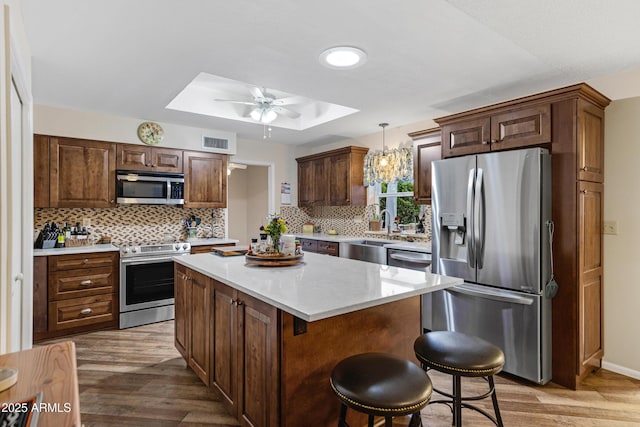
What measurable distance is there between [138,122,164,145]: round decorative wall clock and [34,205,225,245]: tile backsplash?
87 centimetres

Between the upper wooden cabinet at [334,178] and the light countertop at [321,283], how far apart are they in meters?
2.43

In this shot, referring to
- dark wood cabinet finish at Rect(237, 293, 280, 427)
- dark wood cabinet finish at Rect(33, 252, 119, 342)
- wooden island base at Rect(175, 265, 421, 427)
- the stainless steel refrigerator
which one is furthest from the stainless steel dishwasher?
dark wood cabinet finish at Rect(33, 252, 119, 342)

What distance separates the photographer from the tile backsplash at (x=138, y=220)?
13.3 feet

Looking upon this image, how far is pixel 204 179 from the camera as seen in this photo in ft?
15.6

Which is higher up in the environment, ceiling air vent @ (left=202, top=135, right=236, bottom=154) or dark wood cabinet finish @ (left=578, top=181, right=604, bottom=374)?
ceiling air vent @ (left=202, top=135, right=236, bottom=154)

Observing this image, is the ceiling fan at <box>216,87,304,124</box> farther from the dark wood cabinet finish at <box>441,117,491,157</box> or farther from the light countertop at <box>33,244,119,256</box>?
the light countertop at <box>33,244,119,256</box>

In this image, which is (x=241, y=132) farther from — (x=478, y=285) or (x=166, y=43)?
(x=478, y=285)

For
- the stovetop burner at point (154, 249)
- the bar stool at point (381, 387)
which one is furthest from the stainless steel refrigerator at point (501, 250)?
the stovetop burner at point (154, 249)

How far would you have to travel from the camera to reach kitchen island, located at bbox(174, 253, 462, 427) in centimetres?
161

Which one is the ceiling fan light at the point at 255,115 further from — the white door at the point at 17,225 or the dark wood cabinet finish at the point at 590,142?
the dark wood cabinet finish at the point at 590,142

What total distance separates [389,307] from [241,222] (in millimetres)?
5961

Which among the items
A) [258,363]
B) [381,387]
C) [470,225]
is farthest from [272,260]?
[470,225]

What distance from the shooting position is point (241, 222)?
7609 millimetres

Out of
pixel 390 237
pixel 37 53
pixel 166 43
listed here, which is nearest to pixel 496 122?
pixel 390 237
